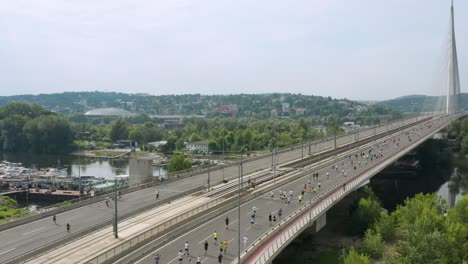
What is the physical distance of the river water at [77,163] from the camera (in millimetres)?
108625

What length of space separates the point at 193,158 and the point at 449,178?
64072 mm

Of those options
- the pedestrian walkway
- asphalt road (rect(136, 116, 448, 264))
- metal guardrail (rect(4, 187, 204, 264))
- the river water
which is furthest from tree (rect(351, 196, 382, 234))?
the river water

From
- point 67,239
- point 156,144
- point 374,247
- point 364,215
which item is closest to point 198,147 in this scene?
point 156,144

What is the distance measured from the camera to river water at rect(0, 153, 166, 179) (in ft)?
356

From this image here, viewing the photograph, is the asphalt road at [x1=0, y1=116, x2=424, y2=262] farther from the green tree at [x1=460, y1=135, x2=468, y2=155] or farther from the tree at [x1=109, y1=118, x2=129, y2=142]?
the tree at [x1=109, y1=118, x2=129, y2=142]

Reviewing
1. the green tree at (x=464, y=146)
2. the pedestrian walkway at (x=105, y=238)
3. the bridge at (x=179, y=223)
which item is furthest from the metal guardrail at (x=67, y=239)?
the green tree at (x=464, y=146)

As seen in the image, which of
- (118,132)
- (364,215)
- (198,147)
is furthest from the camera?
(118,132)

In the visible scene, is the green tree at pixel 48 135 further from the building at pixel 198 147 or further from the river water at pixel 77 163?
the building at pixel 198 147

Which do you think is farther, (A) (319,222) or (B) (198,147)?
(B) (198,147)

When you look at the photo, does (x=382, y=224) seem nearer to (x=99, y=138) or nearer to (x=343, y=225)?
(x=343, y=225)

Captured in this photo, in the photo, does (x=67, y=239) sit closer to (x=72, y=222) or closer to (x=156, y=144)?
(x=72, y=222)

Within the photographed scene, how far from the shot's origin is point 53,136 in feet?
478

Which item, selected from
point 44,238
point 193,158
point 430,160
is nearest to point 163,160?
point 193,158

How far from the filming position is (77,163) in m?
125
